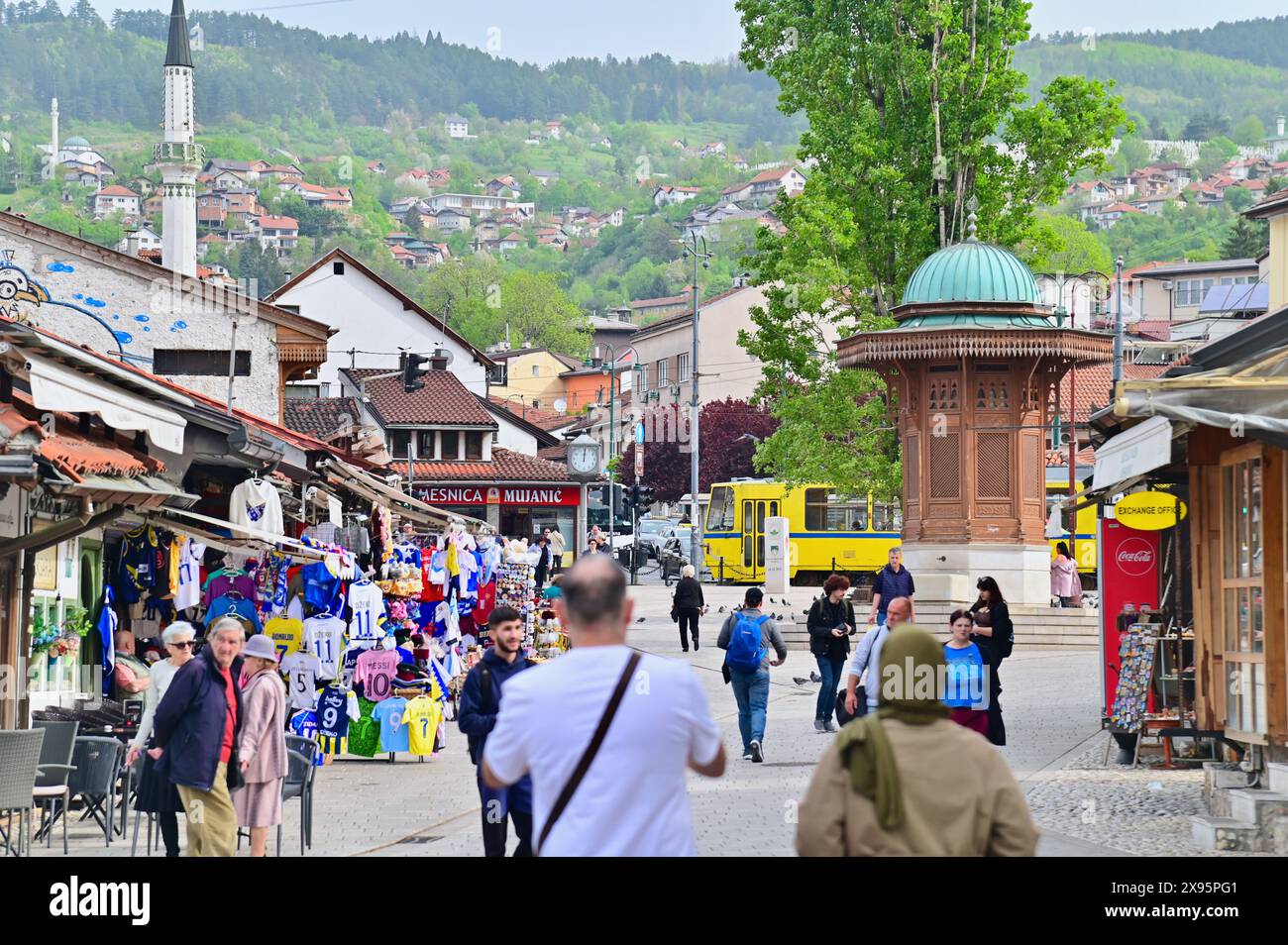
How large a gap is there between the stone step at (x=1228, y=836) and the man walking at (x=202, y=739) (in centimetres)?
618

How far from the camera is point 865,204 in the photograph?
136 feet

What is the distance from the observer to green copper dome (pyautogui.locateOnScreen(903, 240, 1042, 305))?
36.3m

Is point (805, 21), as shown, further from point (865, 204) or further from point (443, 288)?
point (443, 288)

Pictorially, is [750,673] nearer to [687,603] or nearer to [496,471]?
[687,603]

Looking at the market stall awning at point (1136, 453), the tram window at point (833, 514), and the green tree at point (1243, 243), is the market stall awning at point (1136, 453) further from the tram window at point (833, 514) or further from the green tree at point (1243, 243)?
the green tree at point (1243, 243)

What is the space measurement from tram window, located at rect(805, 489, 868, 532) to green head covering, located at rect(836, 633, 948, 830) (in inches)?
1936

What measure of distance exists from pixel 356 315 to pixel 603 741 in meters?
69.6

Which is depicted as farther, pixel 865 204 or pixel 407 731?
pixel 865 204

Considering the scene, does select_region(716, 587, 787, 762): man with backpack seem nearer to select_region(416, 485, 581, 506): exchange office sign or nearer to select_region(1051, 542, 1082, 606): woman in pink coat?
select_region(1051, 542, 1082, 606): woman in pink coat

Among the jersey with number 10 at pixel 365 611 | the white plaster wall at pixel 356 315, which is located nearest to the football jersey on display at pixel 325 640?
the jersey with number 10 at pixel 365 611

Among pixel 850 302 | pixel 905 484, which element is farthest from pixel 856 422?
pixel 905 484

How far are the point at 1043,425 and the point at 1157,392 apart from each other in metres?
23.8

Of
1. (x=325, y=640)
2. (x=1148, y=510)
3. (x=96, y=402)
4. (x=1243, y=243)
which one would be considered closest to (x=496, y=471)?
(x=325, y=640)

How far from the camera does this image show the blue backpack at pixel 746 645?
19516mm
